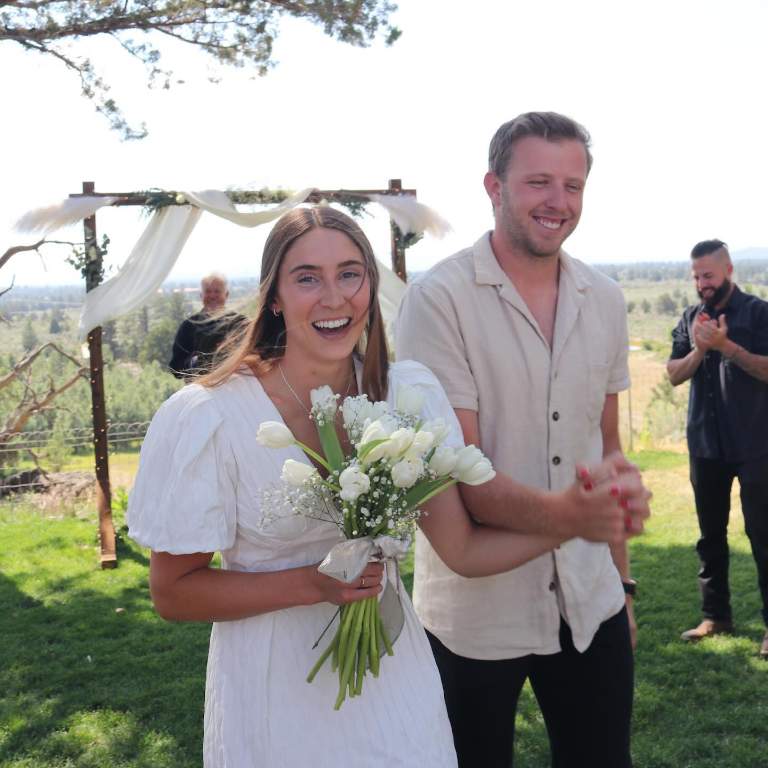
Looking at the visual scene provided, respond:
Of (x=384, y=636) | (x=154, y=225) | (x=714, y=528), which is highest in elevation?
(x=154, y=225)

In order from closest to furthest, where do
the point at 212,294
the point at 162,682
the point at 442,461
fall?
the point at 442,461 → the point at 162,682 → the point at 212,294

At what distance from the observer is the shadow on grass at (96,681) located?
4.38 meters

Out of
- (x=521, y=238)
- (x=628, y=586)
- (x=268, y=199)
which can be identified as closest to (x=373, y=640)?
(x=521, y=238)

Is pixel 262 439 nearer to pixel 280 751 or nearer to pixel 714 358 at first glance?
pixel 280 751

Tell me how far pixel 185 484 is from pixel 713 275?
4.62m

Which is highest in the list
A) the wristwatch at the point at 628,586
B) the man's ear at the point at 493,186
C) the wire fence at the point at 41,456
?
the man's ear at the point at 493,186

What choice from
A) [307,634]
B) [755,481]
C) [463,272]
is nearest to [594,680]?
[307,634]

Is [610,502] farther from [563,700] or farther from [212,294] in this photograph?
[212,294]

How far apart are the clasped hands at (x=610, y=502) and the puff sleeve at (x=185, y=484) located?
85 centimetres

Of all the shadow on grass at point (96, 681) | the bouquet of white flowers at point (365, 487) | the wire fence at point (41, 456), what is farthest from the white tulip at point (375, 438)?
the wire fence at point (41, 456)

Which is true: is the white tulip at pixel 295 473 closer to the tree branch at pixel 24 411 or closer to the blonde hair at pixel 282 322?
the blonde hair at pixel 282 322

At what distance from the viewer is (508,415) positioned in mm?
2562

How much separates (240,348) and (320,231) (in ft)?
1.15

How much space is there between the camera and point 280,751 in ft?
5.97
